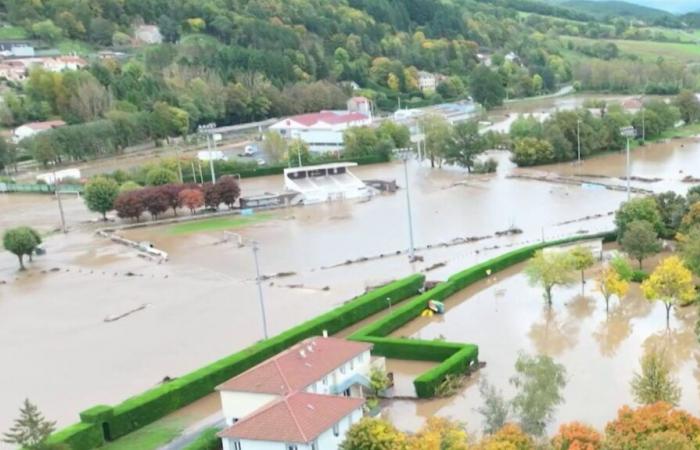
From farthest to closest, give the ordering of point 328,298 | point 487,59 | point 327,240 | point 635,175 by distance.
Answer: point 487,59, point 635,175, point 327,240, point 328,298

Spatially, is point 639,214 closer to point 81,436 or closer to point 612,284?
point 612,284

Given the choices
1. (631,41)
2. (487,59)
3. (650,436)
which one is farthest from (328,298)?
(631,41)

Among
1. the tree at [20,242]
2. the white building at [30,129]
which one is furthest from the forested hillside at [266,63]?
the tree at [20,242]

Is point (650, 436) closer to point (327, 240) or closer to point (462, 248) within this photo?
point (462, 248)

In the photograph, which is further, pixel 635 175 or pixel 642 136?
pixel 642 136

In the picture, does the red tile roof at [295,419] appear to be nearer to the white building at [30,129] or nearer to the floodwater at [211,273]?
the floodwater at [211,273]

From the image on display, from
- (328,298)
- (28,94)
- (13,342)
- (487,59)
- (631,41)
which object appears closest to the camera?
(13,342)

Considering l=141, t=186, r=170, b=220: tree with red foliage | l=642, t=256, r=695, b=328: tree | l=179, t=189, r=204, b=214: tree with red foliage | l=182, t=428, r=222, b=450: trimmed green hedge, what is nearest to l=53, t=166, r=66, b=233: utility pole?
l=141, t=186, r=170, b=220: tree with red foliage
